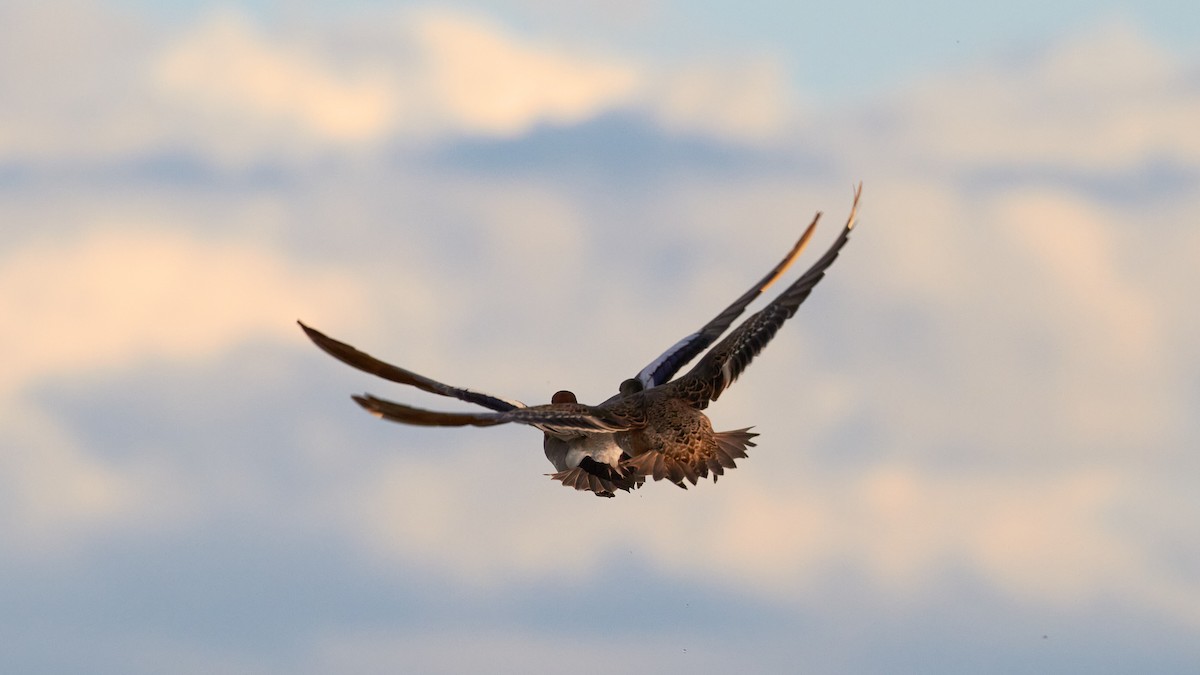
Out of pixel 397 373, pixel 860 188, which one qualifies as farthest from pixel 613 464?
pixel 860 188

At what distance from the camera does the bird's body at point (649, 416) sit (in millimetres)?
29078

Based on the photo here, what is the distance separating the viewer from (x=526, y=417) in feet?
90.2

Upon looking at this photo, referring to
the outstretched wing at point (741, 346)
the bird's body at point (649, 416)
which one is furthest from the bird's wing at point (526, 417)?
the outstretched wing at point (741, 346)

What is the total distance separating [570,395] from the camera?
30.9 meters

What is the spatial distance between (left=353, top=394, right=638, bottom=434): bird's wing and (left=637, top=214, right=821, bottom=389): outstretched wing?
230 cm

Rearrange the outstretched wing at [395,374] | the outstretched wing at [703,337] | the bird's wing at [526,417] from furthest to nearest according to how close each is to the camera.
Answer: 1. the outstretched wing at [703,337]
2. the outstretched wing at [395,374]
3. the bird's wing at [526,417]

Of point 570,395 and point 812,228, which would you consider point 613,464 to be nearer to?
point 570,395

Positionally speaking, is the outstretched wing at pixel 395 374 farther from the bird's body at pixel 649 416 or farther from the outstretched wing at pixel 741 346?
the outstretched wing at pixel 741 346

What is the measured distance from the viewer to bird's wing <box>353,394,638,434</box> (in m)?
24.5

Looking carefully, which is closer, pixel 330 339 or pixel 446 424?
pixel 446 424

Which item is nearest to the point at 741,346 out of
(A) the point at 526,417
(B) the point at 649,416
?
(B) the point at 649,416

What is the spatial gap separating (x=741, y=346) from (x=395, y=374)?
17.6 feet

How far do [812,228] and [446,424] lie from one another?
9517 millimetres

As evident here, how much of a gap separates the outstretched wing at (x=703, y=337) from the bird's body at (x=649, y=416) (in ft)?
0.26
